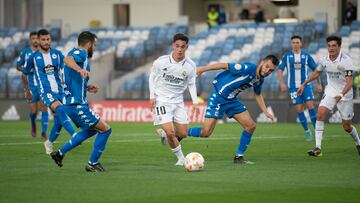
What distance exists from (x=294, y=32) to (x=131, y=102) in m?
8.04

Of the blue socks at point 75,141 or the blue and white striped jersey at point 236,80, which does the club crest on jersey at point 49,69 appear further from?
the blue socks at point 75,141

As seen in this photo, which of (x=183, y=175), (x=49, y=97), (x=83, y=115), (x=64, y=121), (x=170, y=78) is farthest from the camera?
(x=49, y=97)

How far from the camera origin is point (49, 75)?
17844 mm

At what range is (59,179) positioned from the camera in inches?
503

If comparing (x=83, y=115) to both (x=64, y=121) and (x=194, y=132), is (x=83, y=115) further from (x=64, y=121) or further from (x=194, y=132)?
(x=64, y=121)

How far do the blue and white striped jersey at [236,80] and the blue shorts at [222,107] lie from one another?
91 mm

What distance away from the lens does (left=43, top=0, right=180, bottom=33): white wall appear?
43.5 meters

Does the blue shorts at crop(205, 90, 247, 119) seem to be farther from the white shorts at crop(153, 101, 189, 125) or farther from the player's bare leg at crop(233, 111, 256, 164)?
the white shorts at crop(153, 101, 189, 125)

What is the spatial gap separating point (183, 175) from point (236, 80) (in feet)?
9.10

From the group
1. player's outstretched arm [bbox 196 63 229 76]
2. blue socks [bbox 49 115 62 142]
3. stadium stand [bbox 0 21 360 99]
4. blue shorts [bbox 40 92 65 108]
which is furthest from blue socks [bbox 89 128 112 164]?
stadium stand [bbox 0 21 360 99]

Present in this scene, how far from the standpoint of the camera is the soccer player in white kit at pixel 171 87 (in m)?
14.7

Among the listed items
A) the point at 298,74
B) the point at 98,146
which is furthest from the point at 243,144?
the point at 298,74

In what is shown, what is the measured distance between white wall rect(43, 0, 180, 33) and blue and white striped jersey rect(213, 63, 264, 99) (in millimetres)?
27360

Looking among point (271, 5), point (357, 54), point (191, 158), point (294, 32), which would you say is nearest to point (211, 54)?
point (294, 32)
